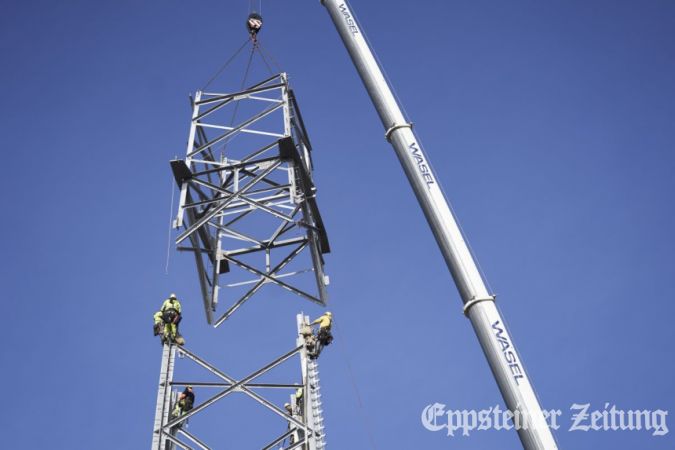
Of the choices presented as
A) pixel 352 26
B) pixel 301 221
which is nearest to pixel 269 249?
pixel 301 221

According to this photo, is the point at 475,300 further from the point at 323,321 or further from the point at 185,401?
the point at 185,401

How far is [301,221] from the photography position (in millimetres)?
23281

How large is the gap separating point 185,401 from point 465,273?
7.29 meters

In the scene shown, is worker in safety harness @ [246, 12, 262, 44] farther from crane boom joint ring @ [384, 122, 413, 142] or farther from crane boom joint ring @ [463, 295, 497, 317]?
crane boom joint ring @ [463, 295, 497, 317]

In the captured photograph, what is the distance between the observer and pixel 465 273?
17812 millimetres

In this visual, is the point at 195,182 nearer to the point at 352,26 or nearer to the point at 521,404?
the point at 352,26

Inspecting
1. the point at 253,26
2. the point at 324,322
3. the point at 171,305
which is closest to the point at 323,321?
the point at 324,322

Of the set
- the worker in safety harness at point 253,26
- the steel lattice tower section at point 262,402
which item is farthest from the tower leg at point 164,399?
the worker in safety harness at point 253,26

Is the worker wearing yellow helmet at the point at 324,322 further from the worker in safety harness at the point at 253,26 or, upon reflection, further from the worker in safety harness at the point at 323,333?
the worker in safety harness at the point at 253,26

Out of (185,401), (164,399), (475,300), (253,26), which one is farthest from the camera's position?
(253,26)

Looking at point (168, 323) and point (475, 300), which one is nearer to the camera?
point (475, 300)

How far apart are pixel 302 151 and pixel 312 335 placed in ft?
20.7

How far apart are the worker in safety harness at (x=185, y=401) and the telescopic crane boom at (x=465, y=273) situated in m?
6.74

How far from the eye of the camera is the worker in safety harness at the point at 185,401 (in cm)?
2055
